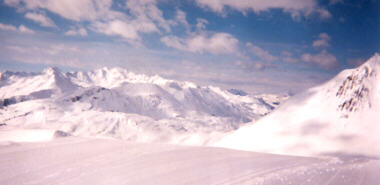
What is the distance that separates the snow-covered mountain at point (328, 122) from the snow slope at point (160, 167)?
9.97 meters

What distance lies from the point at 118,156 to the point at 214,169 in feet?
18.9

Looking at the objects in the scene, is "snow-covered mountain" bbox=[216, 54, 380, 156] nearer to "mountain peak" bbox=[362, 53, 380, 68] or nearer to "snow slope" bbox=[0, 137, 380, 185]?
"mountain peak" bbox=[362, 53, 380, 68]

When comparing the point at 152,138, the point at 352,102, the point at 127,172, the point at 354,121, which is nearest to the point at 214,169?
the point at 127,172

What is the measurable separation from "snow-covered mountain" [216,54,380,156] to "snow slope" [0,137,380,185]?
32.7 ft

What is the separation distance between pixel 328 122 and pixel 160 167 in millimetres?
23247

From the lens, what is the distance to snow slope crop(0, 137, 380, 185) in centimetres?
996

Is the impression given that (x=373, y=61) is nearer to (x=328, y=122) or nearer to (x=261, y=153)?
(x=328, y=122)

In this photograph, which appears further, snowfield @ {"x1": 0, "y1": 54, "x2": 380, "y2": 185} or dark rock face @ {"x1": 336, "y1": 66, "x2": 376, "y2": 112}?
dark rock face @ {"x1": 336, "y1": 66, "x2": 376, "y2": 112}

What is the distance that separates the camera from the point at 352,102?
1085 inches

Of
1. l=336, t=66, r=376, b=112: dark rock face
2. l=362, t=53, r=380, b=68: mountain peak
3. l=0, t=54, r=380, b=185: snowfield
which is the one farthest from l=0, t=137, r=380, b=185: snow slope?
l=362, t=53, r=380, b=68: mountain peak

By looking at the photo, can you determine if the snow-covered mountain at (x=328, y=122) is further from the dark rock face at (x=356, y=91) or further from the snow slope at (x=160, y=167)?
the snow slope at (x=160, y=167)

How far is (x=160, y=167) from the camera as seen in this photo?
11.6 meters

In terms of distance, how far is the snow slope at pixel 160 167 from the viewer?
9961mm

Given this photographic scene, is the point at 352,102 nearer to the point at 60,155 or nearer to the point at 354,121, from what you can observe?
the point at 354,121
